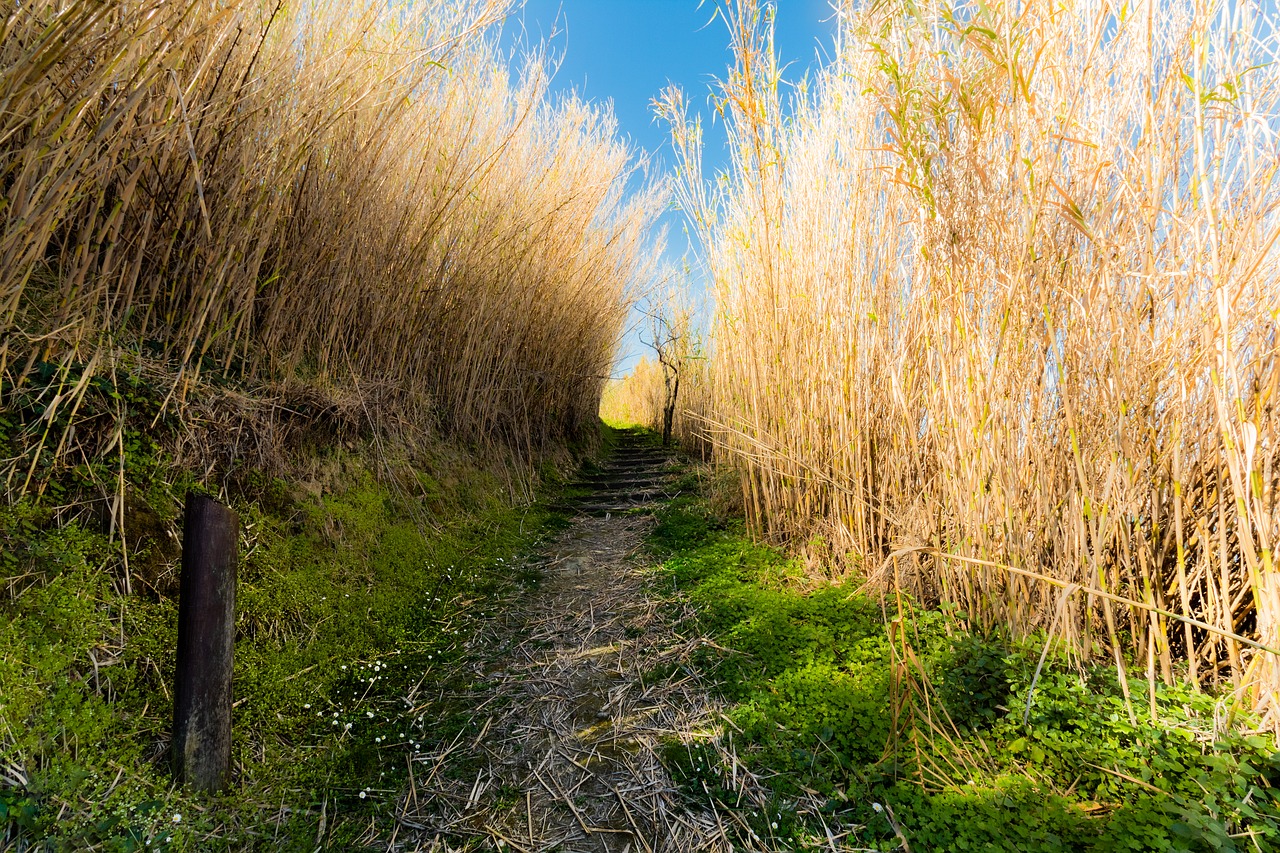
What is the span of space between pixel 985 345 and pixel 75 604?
2.35 meters

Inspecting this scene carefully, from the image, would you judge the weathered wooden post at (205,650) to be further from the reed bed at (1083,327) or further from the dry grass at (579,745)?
the reed bed at (1083,327)

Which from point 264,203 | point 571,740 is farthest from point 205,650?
point 264,203

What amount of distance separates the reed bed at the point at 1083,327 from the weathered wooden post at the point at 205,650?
149 centimetres

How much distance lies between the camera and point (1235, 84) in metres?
1.12

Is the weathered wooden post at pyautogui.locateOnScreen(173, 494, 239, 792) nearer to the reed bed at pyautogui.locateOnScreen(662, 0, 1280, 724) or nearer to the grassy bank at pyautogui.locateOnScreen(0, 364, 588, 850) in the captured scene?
the grassy bank at pyautogui.locateOnScreen(0, 364, 588, 850)

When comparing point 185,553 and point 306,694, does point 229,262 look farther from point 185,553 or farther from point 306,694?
point 306,694

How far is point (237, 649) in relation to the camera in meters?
1.52

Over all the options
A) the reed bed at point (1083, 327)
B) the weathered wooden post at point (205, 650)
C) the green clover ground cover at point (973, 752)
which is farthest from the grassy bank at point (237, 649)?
the reed bed at point (1083, 327)

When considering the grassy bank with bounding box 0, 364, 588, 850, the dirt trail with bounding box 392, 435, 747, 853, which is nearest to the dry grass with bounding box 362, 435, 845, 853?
the dirt trail with bounding box 392, 435, 747, 853

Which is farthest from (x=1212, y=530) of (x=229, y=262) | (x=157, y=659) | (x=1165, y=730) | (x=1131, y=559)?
(x=229, y=262)

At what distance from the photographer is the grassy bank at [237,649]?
105cm

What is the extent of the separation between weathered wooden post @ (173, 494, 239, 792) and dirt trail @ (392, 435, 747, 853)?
0.44 metres

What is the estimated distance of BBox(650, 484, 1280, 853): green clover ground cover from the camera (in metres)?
1.03

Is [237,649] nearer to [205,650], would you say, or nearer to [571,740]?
[205,650]
